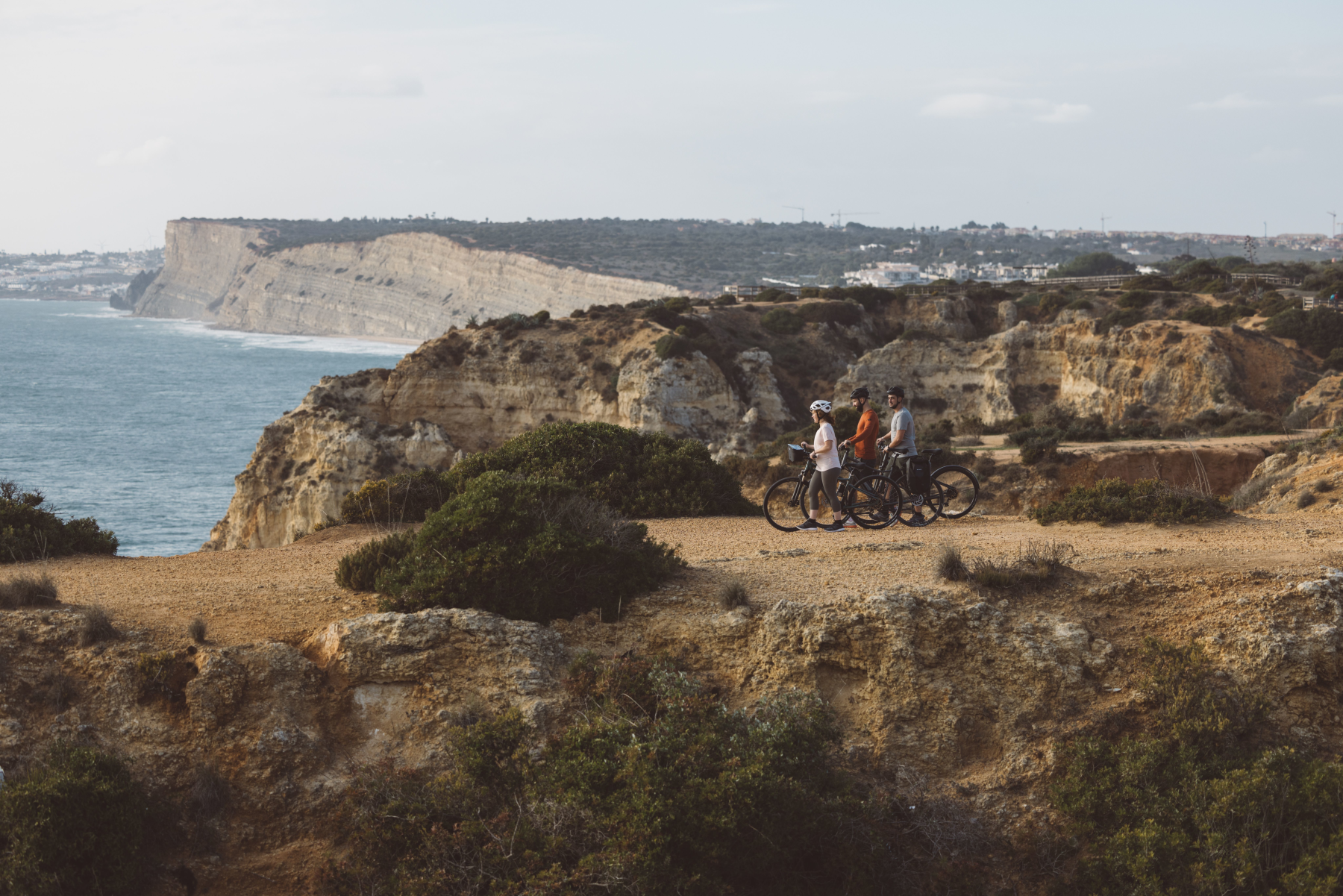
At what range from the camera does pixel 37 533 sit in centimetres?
1279

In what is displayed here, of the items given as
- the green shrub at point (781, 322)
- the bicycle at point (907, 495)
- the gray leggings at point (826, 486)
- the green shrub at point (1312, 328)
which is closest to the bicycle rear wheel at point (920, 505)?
the bicycle at point (907, 495)

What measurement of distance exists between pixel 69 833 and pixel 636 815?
4.20 meters

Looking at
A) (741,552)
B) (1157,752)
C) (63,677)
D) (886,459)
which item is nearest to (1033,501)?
(886,459)

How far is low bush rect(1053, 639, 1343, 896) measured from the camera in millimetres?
8039

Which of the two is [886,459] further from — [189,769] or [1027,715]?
[189,769]

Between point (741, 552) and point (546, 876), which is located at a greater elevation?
point (741, 552)

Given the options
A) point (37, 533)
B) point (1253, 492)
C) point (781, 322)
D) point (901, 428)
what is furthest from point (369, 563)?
point (781, 322)

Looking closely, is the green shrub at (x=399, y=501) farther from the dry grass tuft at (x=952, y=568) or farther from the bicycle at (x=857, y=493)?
the dry grass tuft at (x=952, y=568)

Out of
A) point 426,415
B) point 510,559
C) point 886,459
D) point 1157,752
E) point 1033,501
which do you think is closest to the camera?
point 1157,752

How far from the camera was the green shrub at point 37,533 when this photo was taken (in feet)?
41.1

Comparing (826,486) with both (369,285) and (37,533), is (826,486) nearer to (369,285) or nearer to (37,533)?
(37,533)

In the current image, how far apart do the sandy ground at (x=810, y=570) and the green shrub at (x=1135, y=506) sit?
22 cm

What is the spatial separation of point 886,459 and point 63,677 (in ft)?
32.0

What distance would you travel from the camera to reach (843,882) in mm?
8320
